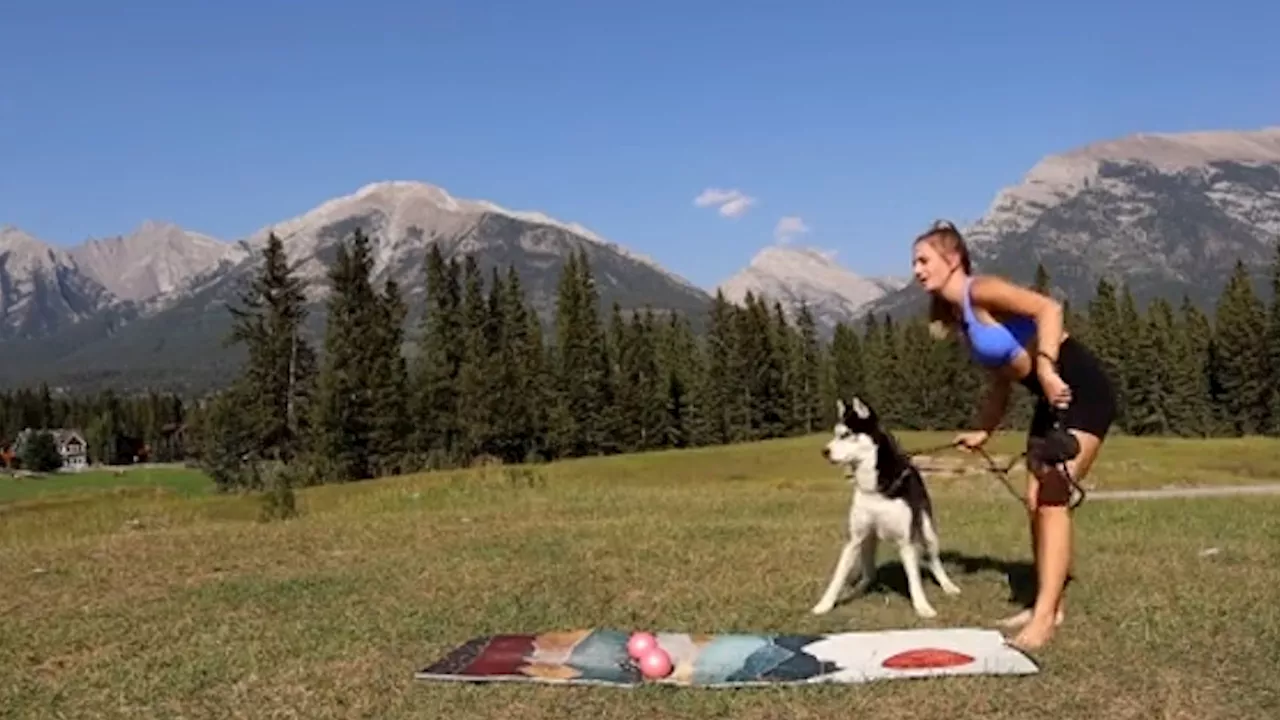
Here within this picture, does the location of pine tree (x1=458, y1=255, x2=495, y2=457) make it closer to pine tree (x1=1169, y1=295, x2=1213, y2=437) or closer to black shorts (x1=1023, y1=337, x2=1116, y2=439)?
pine tree (x1=1169, y1=295, x2=1213, y2=437)

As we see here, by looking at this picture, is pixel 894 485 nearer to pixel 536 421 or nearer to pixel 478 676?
pixel 478 676

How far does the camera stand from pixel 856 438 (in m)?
9.44

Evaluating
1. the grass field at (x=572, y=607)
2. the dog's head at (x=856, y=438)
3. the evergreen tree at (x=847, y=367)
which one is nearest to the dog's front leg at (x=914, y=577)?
the grass field at (x=572, y=607)

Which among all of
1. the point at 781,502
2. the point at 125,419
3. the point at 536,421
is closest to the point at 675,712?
the point at 781,502

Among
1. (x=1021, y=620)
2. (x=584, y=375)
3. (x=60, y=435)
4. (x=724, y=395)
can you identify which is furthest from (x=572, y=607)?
(x=60, y=435)

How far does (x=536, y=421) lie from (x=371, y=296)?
53.2ft

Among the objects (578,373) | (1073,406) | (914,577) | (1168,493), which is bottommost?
(1168,493)

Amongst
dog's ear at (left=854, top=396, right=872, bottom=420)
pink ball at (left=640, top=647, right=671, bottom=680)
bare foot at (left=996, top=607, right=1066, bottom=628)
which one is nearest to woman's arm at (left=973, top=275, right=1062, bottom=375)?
dog's ear at (left=854, top=396, right=872, bottom=420)

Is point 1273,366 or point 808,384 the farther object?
point 808,384

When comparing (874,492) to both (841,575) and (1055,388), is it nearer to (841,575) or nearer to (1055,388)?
(841,575)

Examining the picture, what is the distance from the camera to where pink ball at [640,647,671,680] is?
767cm

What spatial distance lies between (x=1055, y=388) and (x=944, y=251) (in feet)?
4.21

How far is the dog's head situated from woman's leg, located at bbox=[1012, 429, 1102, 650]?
1346mm

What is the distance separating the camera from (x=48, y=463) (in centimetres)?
13850
